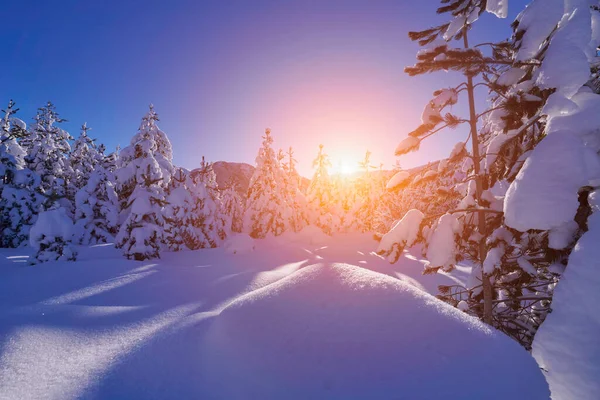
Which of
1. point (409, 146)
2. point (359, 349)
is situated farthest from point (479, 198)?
point (359, 349)

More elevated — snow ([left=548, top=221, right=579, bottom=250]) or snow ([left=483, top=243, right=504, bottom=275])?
snow ([left=548, top=221, right=579, bottom=250])

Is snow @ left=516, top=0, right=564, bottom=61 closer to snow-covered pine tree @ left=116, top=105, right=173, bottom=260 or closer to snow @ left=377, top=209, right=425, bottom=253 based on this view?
snow @ left=377, top=209, right=425, bottom=253

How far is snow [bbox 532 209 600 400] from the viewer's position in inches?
78.8

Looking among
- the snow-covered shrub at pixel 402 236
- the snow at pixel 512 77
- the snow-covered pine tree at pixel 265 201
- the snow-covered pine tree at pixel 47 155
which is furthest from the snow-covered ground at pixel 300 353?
the snow-covered pine tree at pixel 47 155

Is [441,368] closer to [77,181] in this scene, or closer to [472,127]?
[472,127]

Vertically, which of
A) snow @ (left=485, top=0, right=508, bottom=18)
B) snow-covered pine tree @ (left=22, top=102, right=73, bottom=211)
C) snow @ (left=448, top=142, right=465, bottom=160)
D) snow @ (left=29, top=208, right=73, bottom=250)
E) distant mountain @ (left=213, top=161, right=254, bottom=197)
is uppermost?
distant mountain @ (left=213, top=161, right=254, bottom=197)

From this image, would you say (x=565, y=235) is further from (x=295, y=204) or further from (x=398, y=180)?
(x=295, y=204)

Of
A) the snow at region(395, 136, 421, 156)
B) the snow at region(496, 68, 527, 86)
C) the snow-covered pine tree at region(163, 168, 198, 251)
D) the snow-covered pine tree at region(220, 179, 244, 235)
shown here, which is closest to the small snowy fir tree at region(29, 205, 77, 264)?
the snow-covered pine tree at region(163, 168, 198, 251)

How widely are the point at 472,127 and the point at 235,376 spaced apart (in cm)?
452

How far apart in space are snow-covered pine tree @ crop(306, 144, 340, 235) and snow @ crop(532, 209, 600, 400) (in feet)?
107

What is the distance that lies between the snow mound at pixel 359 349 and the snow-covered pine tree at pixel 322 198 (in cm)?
3225

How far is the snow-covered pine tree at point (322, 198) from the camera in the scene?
35125 millimetres

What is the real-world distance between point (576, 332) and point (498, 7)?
424cm

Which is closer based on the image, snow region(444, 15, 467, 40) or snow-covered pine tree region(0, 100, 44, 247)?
snow region(444, 15, 467, 40)
